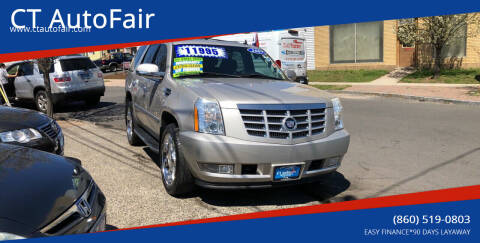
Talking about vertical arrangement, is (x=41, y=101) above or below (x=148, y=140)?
above

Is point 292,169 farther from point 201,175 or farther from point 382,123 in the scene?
point 382,123

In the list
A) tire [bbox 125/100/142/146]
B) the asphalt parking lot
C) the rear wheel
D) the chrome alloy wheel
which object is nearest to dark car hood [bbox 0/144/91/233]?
the asphalt parking lot

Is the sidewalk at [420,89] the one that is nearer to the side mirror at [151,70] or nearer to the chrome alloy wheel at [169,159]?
the side mirror at [151,70]

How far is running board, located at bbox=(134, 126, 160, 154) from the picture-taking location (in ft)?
18.0

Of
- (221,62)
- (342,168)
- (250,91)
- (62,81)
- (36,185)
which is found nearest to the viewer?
(36,185)

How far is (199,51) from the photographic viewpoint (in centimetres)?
558

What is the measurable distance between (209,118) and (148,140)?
2.03 meters

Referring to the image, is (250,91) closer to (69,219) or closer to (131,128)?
(69,219)

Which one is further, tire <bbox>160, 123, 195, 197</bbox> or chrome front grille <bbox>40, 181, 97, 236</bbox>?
tire <bbox>160, 123, 195, 197</bbox>

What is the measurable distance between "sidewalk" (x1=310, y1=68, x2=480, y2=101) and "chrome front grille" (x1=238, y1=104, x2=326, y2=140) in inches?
381

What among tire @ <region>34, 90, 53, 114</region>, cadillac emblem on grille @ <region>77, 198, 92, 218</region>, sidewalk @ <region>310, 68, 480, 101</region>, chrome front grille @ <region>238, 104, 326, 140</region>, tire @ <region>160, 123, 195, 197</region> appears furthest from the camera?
sidewalk @ <region>310, 68, 480, 101</region>

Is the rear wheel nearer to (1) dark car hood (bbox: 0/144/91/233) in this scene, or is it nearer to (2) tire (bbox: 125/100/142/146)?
(2) tire (bbox: 125/100/142/146)

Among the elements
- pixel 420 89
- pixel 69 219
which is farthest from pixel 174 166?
pixel 420 89

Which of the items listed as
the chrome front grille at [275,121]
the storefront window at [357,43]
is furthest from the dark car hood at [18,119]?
the storefront window at [357,43]
